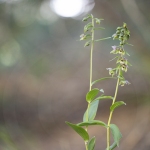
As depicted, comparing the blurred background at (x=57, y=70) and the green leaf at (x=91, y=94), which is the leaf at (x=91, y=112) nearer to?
the green leaf at (x=91, y=94)

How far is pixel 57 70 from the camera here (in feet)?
4.22

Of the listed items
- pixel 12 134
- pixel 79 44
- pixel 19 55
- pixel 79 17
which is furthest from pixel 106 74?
pixel 12 134

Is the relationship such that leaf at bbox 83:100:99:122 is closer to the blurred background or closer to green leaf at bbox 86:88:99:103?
green leaf at bbox 86:88:99:103

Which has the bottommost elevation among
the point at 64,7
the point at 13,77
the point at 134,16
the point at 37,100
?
the point at 37,100

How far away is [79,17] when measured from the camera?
1298mm

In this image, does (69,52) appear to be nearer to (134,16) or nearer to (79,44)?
(79,44)

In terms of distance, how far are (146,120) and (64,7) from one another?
0.73 meters

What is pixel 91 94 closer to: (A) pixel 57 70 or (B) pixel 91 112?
(B) pixel 91 112

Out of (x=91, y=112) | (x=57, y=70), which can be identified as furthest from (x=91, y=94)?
(x=57, y=70)

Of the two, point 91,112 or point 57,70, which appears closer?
point 91,112

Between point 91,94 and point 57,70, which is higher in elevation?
point 57,70

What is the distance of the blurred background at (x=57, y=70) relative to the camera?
124 cm

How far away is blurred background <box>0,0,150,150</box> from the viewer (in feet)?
4.08

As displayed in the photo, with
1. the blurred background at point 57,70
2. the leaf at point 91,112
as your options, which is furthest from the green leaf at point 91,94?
the blurred background at point 57,70
